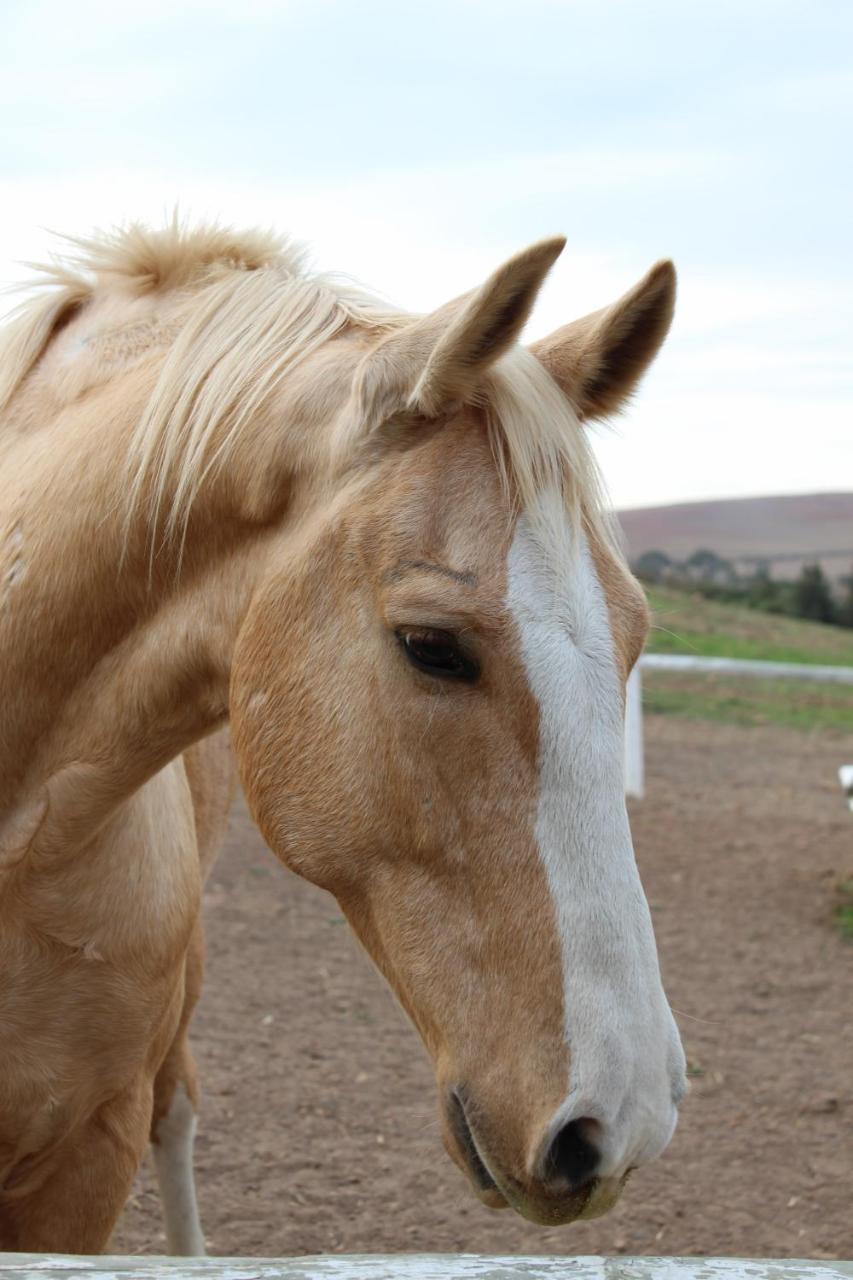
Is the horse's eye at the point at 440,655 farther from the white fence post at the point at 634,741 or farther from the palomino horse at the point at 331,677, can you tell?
the white fence post at the point at 634,741

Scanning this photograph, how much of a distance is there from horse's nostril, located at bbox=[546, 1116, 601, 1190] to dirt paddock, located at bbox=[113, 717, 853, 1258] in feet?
2.18

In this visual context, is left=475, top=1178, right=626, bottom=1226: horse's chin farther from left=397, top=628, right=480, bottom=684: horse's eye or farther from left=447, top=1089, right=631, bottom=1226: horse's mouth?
left=397, top=628, right=480, bottom=684: horse's eye

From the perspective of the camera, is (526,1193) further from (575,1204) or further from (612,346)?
(612,346)

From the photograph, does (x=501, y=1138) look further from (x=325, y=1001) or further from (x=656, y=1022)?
(x=325, y=1001)

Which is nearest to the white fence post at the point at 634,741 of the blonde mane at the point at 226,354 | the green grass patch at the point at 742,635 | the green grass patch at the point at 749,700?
the green grass patch at the point at 749,700

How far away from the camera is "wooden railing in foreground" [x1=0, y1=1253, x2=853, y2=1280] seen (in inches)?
52.6

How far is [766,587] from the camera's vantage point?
2495 cm

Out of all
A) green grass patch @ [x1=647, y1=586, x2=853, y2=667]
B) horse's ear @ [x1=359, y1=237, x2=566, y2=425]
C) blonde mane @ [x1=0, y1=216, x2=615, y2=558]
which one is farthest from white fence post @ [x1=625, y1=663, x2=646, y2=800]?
horse's ear @ [x1=359, y1=237, x2=566, y2=425]

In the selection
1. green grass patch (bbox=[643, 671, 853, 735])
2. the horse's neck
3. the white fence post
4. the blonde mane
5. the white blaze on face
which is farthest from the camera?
green grass patch (bbox=[643, 671, 853, 735])

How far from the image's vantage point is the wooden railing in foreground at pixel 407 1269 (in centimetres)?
133

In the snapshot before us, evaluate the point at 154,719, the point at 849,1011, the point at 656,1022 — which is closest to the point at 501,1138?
the point at 656,1022

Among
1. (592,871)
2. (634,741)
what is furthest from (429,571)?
(634,741)

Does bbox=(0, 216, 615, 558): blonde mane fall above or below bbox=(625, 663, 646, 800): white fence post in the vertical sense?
above

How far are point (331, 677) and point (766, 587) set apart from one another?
945 inches
